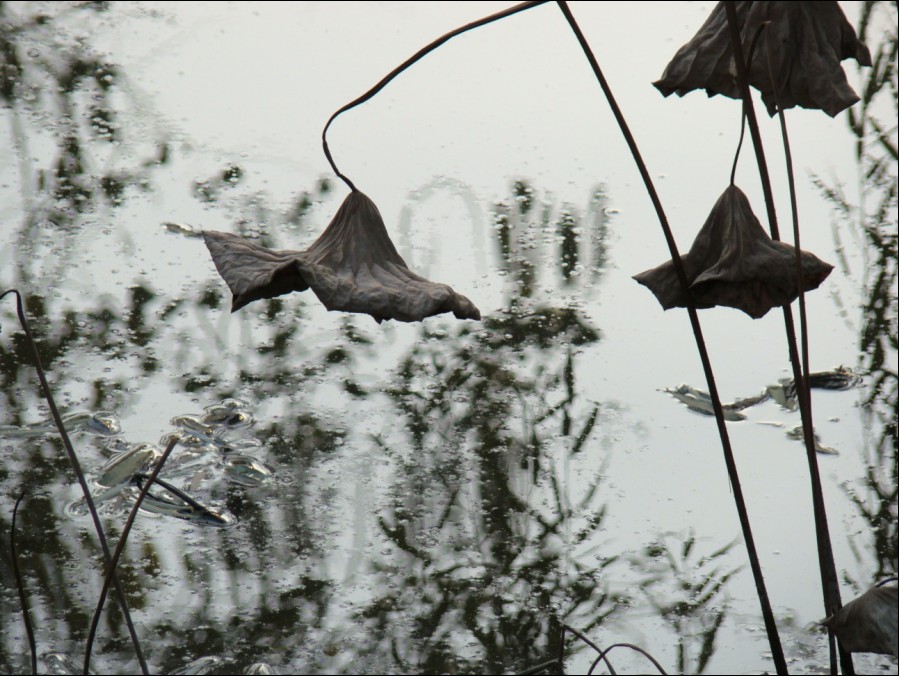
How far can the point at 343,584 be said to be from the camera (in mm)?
1466

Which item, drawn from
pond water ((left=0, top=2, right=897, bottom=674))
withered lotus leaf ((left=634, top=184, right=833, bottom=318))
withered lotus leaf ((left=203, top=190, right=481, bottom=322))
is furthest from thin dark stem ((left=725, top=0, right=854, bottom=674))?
pond water ((left=0, top=2, right=897, bottom=674))

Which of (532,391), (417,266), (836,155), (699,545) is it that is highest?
(836,155)

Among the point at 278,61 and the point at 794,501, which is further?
the point at 278,61

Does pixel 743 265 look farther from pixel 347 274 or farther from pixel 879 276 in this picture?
pixel 879 276

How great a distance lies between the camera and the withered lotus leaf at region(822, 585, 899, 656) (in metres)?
0.80

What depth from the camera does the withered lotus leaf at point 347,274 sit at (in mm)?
810

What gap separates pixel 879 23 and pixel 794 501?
1.98 m

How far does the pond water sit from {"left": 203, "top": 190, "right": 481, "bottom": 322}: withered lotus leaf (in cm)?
66

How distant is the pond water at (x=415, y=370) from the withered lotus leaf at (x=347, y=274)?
657 millimetres

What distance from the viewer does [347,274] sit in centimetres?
85

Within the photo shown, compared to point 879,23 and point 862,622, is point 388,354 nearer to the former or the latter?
point 862,622

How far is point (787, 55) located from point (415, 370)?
100 cm

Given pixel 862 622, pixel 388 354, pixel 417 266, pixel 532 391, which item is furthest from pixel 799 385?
pixel 417 266

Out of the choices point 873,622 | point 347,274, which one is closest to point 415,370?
point 347,274
